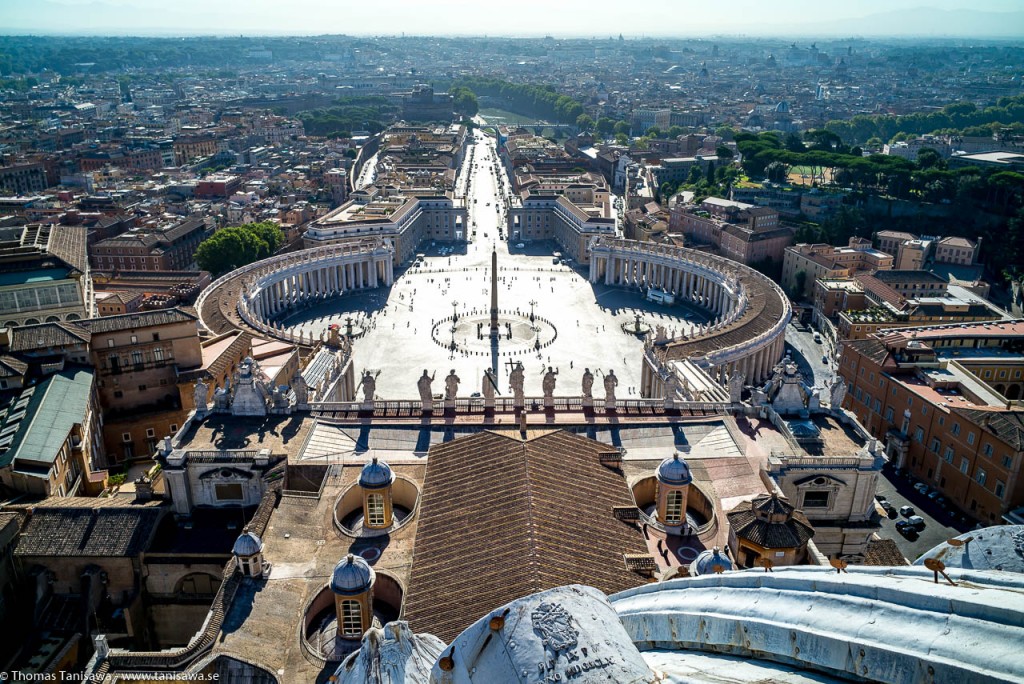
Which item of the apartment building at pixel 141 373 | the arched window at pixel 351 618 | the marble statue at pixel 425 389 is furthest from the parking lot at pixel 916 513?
the apartment building at pixel 141 373

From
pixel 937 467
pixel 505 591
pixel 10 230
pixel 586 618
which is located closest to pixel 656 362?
pixel 937 467

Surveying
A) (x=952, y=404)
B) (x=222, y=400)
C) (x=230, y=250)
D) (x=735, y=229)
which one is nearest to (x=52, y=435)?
(x=222, y=400)

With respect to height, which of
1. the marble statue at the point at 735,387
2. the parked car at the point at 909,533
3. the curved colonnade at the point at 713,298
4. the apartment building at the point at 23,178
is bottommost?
the parked car at the point at 909,533

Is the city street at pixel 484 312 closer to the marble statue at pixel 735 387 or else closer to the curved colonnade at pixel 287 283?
the curved colonnade at pixel 287 283

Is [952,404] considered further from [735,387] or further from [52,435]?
[52,435]

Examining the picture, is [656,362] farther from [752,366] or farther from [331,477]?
[331,477]

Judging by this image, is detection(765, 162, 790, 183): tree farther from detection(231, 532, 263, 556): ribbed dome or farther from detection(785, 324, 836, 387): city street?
detection(231, 532, 263, 556): ribbed dome

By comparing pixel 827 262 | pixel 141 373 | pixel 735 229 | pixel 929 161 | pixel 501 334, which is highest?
pixel 929 161
